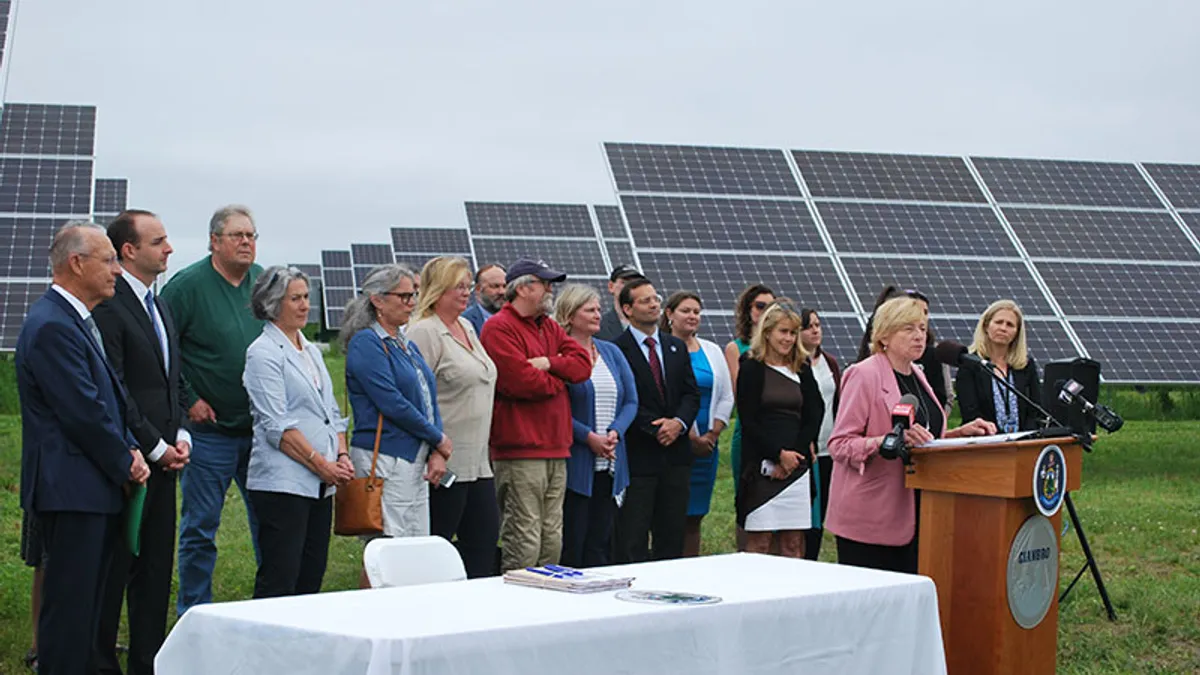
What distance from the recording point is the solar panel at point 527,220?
1253 inches

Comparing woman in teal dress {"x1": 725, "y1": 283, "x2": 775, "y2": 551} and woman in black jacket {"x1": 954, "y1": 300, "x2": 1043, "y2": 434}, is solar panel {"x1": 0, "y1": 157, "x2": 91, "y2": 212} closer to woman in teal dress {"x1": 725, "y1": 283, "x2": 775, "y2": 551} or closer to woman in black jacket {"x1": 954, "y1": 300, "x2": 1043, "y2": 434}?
woman in teal dress {"x1": 725, "y1": 283, "x2": 775, "y2": 551}

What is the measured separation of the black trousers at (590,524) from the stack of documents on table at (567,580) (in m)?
3.18

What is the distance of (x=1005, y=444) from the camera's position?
554 cm

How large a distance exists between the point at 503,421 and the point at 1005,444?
2.82 meters

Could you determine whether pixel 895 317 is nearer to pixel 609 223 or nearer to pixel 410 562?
pixel 410 562

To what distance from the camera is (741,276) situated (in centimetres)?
1513

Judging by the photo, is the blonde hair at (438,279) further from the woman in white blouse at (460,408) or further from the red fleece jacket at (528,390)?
the red fleece jacket at (528,390)

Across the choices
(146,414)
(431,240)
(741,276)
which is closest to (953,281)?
(741,276)

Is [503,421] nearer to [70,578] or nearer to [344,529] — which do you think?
[344,529]

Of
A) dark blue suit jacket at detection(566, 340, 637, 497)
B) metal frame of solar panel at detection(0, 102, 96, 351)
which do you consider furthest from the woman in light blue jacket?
metal frame of solar panel at detection(0, 102, 96, 351)

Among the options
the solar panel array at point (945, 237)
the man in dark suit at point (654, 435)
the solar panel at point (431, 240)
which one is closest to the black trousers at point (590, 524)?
the man in dark suit at point (654, 435)

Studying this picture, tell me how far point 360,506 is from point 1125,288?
38.0ft

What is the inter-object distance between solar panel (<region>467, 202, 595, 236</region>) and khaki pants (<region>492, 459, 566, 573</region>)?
23754mm

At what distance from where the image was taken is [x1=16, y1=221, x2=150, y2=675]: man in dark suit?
5160mm
